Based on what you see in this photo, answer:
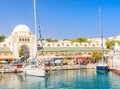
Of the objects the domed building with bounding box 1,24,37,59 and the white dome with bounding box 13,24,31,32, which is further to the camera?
the white dome with bounding box 13,24,31,32

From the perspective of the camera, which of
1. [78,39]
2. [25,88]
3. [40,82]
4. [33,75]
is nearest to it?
[25,88]

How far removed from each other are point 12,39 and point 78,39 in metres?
51.0

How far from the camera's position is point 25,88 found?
139 feet

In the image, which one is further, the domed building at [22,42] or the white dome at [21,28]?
the white dome at [21,28]

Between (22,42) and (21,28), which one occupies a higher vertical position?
(21,28)

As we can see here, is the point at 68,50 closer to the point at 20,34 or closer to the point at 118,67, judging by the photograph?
the point at 20,34

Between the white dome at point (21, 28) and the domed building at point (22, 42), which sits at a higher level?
the white dome at point (21, 28)

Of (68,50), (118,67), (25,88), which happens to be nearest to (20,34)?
(68,50)

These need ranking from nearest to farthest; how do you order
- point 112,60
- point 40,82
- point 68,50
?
point 40,82
point 112,60
point 68,50

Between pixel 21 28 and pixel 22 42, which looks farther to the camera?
pixel 21 28

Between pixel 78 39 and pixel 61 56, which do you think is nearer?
pixel 61 56

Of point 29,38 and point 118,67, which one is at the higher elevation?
point 29,38

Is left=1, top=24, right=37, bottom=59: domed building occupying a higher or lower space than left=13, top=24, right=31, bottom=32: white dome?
Result: lower

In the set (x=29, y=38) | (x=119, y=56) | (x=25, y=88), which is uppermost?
(x=29, y=38)
